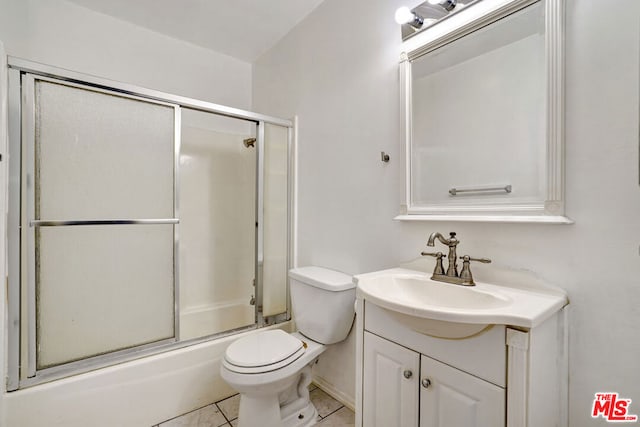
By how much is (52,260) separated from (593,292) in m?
2.11

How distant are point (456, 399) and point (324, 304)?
0.80 m

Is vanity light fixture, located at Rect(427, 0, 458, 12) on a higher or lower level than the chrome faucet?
higher

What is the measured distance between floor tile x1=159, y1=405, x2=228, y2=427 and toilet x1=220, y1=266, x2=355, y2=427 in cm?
30

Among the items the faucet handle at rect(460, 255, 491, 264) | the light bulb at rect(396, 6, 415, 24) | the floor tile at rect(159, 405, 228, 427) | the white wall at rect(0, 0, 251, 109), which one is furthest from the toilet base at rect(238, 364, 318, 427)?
the white wall at rect(0, 0, 251, 109)

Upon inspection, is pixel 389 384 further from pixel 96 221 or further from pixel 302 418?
pixel 96 221

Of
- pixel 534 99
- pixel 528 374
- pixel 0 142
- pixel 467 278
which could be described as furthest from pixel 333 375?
pixel 0 142

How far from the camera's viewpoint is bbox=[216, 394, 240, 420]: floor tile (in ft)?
5.35

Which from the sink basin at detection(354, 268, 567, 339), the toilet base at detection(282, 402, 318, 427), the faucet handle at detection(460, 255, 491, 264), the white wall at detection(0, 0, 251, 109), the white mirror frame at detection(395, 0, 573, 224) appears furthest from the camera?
the white wall at detection(0, 0, 251, 109)

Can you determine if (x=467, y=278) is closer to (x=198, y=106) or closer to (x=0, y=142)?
(x=198, y=106)

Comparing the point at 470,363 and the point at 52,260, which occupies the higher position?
the point at 52,260

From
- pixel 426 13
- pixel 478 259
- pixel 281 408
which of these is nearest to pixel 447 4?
pixel 426 13

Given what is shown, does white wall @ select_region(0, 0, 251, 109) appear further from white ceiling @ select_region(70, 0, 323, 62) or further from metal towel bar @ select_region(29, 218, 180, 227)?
metal towel bar @ select_region(29, 218, 180, 227)

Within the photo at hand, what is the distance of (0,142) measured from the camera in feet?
3.90

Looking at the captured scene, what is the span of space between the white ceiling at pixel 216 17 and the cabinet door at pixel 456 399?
2.09m
